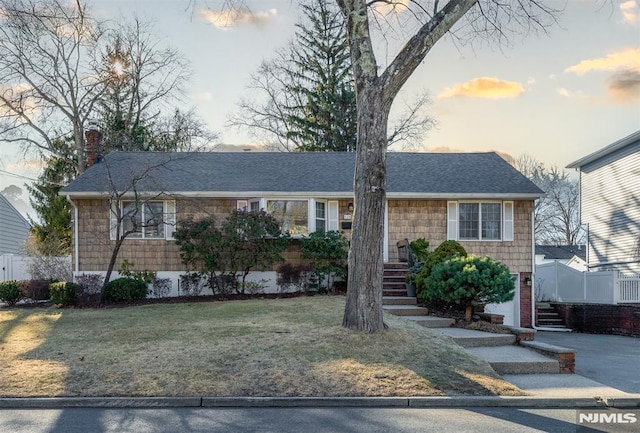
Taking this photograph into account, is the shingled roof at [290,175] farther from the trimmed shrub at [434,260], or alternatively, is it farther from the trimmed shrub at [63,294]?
the trimmed shrub at [434,260]

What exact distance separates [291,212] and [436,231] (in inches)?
189

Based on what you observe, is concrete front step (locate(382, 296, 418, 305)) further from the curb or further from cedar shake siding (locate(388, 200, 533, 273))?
the curb

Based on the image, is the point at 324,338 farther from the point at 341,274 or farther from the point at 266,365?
the point at 341,274

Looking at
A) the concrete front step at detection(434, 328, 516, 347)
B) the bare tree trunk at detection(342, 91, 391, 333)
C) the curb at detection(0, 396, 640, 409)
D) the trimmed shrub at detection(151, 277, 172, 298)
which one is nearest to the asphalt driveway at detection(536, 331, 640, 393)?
the concrete front step at detection(434, 328, 516, 347)

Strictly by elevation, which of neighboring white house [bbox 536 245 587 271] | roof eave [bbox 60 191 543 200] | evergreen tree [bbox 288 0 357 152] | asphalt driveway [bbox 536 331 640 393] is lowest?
asphalt driveway [bbox 536 331 640 393]

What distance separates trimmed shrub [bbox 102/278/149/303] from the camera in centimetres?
1581

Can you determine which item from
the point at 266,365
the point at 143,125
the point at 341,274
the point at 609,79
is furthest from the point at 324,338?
the point at 143,125

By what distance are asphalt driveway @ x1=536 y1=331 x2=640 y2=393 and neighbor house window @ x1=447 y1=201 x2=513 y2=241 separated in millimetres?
3481

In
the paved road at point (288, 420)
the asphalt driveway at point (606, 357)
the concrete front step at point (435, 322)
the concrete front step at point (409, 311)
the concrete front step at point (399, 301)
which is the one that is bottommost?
the asphalt driveway at point (606, 357)

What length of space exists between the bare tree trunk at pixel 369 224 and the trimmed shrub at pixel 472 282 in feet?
8.61

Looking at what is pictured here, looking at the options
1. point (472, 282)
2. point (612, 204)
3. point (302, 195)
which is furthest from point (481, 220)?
point (612, 204)

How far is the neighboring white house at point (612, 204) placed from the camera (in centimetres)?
2114

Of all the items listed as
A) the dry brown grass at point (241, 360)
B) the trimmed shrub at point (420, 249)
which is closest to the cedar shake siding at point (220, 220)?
the trimmed shrub at point (420, 249)

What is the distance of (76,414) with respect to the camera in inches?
260
